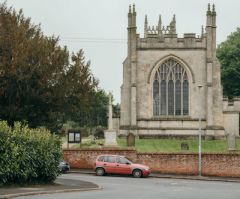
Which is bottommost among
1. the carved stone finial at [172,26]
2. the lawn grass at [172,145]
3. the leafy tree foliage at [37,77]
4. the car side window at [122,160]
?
the car side window at [122,160]

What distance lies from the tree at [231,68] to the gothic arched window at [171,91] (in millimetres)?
14244

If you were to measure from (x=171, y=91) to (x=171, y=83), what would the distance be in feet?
2.49

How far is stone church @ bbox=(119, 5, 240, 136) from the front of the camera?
5653 centimetres

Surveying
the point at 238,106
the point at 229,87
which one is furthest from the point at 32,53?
the point at 229,87

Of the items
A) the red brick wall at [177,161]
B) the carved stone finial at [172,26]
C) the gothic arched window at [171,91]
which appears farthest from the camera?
the carved stone finial at [172,26]

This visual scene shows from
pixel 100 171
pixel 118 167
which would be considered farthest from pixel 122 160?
pixel 100 171

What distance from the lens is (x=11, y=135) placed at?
2564cm

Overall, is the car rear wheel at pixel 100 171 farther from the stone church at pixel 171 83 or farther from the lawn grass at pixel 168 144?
the stone church at pixel 171 83

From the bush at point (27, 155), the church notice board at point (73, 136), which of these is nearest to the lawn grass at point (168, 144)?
the church notice board at point (73, 136)

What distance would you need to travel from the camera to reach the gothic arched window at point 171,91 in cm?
5728

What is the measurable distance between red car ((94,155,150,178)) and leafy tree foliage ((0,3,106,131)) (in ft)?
11.4

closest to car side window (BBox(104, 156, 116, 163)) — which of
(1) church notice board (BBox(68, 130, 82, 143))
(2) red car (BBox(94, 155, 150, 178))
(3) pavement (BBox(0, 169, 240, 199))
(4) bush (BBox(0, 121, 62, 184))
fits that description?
(2) red car (BBox(94, 155, 150, 178))

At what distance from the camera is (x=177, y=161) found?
1526 inches

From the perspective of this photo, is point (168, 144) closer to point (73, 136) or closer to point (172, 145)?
point (172, 145)
